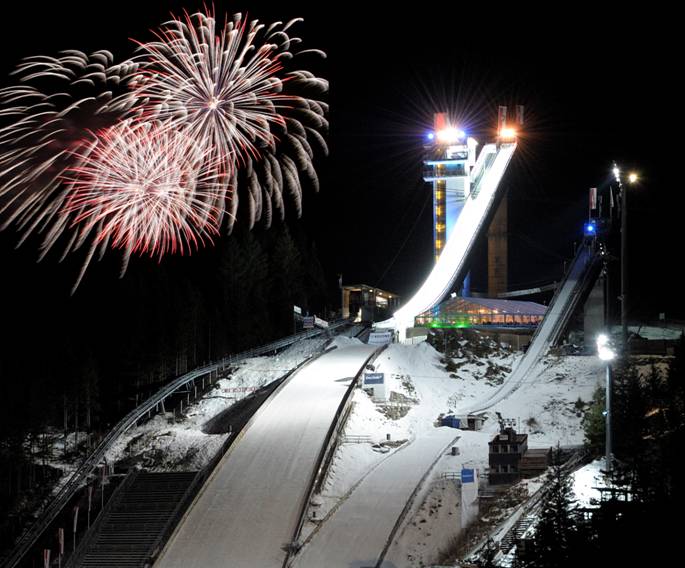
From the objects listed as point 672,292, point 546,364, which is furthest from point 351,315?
point 546,364

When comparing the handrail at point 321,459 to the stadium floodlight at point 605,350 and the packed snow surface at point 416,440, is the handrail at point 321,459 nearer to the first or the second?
the packed snow surface at point 416,440

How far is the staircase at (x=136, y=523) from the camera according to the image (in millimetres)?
25766

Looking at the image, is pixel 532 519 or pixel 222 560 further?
pixel 222 560

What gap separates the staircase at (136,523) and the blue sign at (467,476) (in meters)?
8.32

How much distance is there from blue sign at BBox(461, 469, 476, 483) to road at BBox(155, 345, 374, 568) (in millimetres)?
4830

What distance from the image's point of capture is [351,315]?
214 ft

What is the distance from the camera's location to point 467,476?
26.3m

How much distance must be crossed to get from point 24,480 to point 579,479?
65.7ft

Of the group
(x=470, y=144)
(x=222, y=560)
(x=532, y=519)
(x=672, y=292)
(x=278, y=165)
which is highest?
(x=470, y=144)

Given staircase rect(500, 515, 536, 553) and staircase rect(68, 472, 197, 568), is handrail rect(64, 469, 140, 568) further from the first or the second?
staircase rect(500, 515, 536, 553)

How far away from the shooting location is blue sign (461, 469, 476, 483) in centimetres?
2628

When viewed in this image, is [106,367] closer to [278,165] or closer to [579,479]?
[278,165]

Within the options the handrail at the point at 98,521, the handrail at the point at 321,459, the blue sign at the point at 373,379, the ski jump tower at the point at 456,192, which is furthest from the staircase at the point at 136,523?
the ski jump tower at the point at 456,192

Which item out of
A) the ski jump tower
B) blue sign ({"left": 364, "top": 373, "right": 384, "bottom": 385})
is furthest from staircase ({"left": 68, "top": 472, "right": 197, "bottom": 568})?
the ski jump tower
